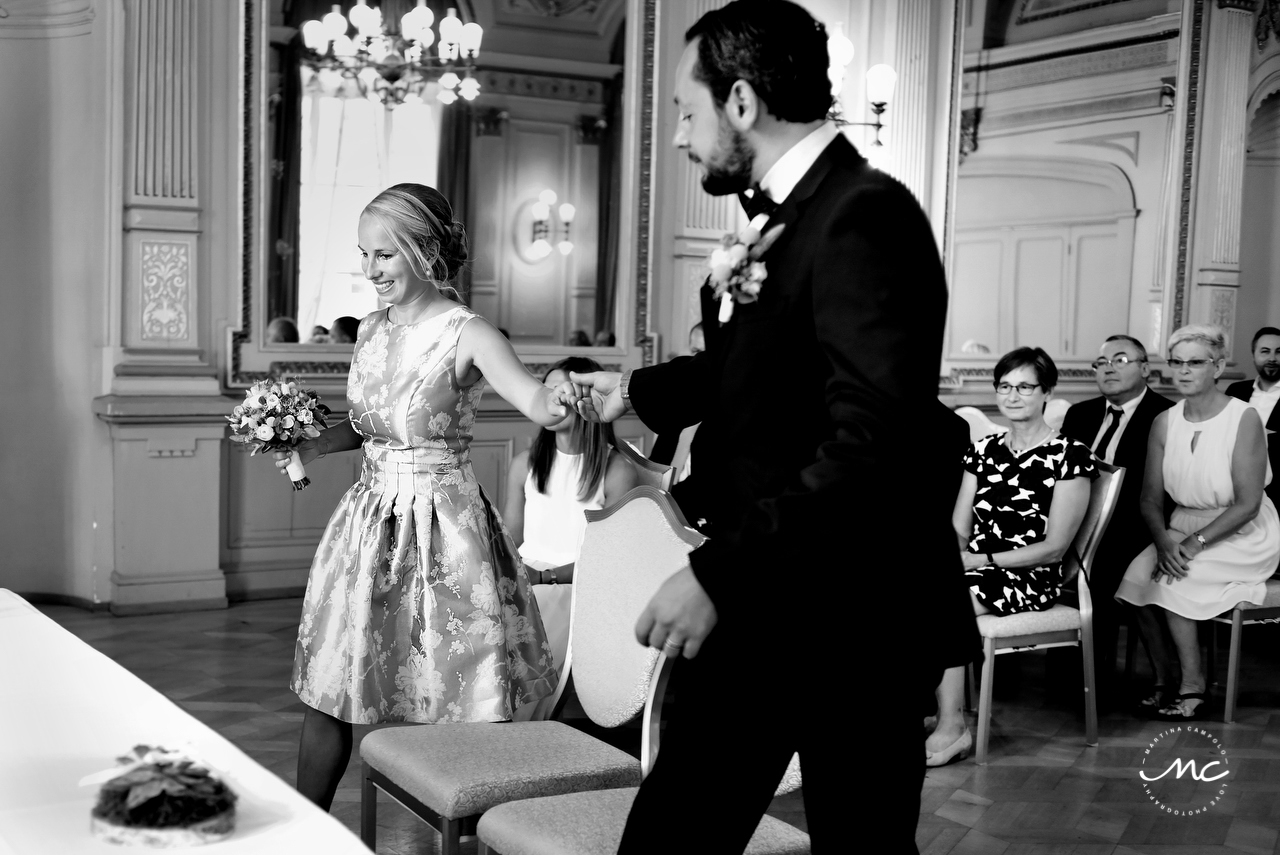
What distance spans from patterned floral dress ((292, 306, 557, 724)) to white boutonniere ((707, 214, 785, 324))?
1297mm

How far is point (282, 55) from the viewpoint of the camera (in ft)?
21.4

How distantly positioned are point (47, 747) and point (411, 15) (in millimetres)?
5924

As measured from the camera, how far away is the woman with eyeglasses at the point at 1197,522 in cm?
480

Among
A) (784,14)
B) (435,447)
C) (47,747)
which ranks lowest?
(47,747)

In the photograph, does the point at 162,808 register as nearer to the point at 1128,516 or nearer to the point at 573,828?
the point at 573,828

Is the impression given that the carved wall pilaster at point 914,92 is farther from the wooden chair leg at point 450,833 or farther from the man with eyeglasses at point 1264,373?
the wooden chair leg at point 450,833

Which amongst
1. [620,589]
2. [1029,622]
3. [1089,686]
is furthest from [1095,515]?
[620,589]

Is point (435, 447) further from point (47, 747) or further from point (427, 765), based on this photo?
point (47, 747)

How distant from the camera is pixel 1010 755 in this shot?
4238mm

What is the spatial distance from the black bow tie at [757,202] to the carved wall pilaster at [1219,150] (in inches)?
339

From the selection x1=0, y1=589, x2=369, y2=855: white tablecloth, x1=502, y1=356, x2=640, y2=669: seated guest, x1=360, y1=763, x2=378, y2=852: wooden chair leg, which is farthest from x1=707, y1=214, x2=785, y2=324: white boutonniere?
x1=502, y1=356, x2=640, y2=669: seated guest

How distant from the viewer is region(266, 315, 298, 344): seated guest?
6.46 meters

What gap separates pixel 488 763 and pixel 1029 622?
2424 mm

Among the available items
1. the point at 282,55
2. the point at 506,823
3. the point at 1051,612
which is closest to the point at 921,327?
the point at 506,823
